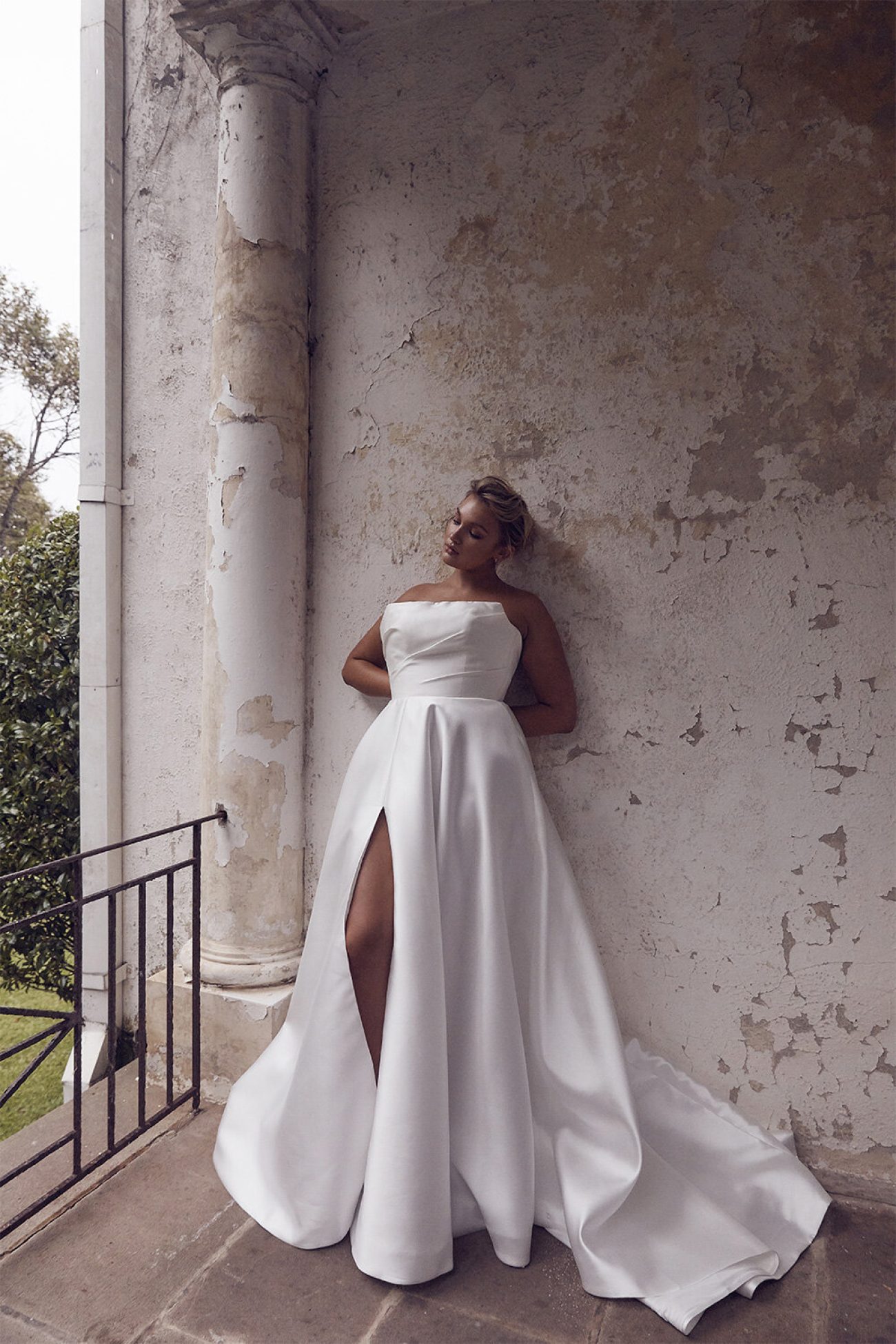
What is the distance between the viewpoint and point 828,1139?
232 cm

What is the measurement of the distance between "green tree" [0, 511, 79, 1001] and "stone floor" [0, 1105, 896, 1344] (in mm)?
2257

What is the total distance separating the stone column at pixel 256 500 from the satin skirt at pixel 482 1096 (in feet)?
1.48

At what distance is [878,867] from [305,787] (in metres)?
1.80

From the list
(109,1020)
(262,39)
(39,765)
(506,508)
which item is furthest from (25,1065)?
(262,39)

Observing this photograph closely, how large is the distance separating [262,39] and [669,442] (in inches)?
73.1

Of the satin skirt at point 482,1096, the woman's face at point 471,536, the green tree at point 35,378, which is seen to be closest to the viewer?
the satin skirt at point 482,1096

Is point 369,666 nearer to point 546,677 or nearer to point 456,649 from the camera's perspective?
point 456,649

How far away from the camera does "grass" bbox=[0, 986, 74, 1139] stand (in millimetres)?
4328

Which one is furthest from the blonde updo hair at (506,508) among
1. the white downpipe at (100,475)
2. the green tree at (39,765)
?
the green tree at (39,765)

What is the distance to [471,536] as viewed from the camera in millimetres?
2406

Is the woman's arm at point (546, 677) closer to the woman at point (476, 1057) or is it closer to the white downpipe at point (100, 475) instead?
the woman at point (476, 1057)

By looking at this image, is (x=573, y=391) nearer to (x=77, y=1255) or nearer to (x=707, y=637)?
(x=707, y=637)

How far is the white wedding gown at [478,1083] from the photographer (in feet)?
6.38

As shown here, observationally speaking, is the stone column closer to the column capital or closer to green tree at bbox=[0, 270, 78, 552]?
the column capital
